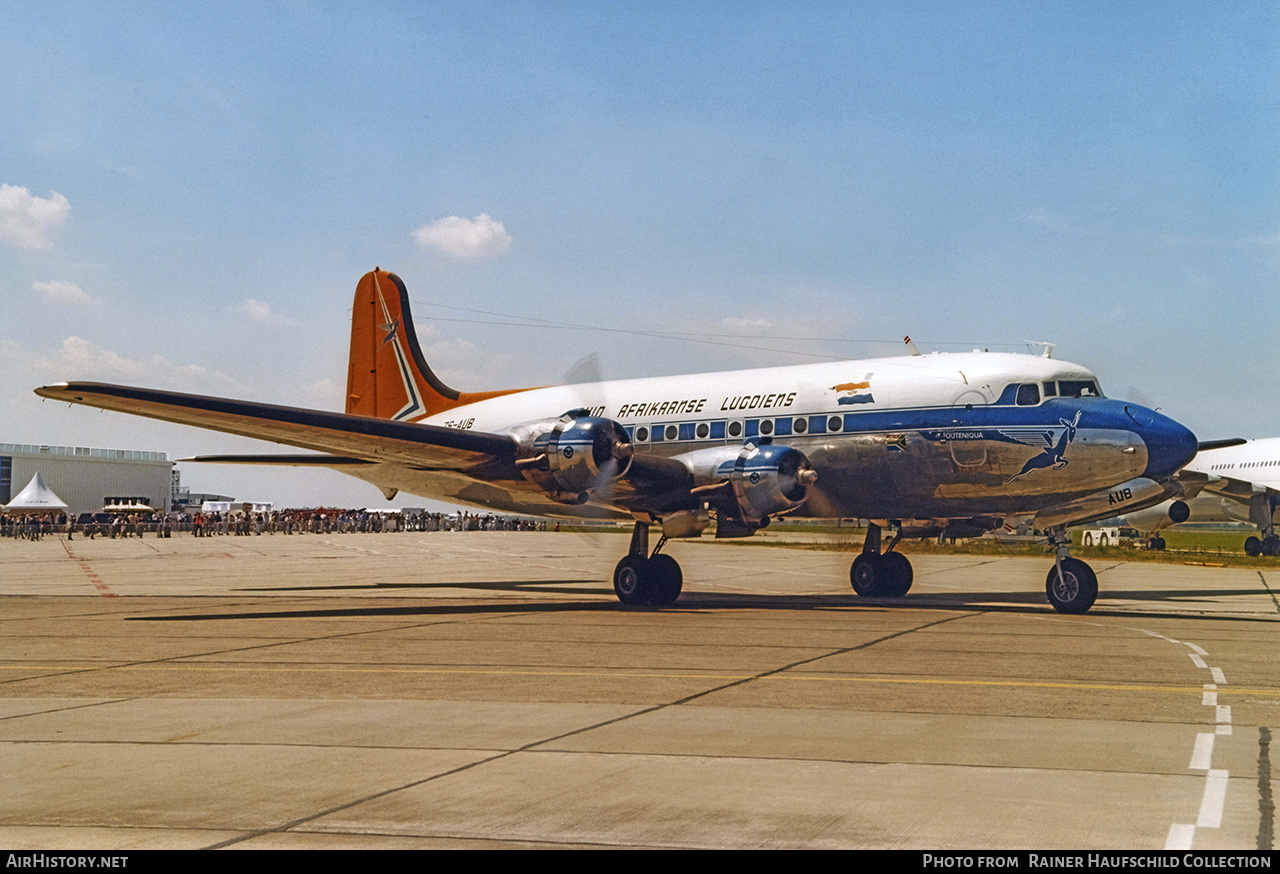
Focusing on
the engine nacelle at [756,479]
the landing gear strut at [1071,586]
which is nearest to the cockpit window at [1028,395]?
the landing gear strut at [1071,586]

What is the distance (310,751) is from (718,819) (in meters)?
3.18

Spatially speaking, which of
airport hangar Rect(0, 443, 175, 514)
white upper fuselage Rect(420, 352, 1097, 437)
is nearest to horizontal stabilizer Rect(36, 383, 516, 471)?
white upper fuselage Rect(420, 352, 1097, 437)

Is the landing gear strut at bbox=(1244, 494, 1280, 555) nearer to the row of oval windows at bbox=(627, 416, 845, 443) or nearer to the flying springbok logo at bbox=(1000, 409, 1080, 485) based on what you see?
the flying springbok logo at bbox=(1000, 409, 1080, 485)

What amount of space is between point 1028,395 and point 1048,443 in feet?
3.37

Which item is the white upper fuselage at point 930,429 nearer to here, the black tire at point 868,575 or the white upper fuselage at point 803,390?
the white upper fuselage at point 803,390

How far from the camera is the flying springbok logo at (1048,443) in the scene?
1841cm

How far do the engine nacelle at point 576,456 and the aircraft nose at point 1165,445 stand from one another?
28.3 ft

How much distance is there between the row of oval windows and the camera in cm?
2086

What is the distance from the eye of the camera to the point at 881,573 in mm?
23516

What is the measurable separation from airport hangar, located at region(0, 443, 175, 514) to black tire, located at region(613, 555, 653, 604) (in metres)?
122

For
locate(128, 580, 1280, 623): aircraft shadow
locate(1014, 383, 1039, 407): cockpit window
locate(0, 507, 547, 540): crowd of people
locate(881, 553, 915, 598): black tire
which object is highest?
locate(1014, 383, 1039, 407): cockpit window

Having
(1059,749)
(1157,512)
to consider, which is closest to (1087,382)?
(1059,749)

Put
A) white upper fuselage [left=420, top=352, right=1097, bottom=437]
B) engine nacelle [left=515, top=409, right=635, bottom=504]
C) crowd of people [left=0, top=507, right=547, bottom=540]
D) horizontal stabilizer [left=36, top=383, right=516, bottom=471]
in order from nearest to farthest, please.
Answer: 1. horizontal stabilizer [left=36, top=383, right=516, bottom=471]
2. engine nacelle [left=515, top=409, right=635, bottom=504]
3. white upper fuselage [left=420, top=352, right=1097, bottom=437]
4. crowd of people [left=0, top=507, right=547, bottom=540]

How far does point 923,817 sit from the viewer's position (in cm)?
570
